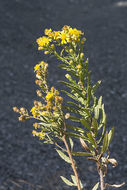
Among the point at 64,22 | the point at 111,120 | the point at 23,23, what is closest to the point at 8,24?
the point at 23,23

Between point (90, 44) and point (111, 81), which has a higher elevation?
point (90, 44)

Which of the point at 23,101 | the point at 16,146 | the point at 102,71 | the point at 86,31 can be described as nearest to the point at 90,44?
the point at 86,31

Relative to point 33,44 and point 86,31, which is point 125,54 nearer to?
point 86,31

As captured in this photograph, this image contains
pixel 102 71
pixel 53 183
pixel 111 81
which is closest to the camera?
pixel 53 183

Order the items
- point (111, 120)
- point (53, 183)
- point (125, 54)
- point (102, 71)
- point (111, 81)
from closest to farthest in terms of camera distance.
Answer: point (53, 183), point (111, 120), point (111, 81), point (102, 71), point (125, 54)

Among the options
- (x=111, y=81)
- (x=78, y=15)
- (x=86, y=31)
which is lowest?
(x=111, y=81)

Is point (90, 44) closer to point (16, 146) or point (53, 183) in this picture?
point (16, 146)

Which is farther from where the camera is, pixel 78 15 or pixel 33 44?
pixel 78 15
